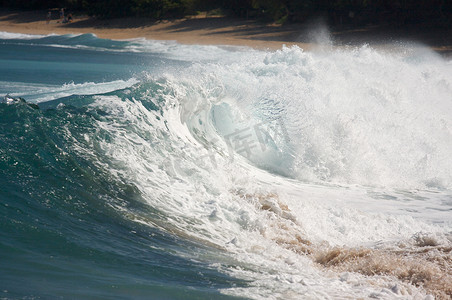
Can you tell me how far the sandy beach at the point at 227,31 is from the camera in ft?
95.9

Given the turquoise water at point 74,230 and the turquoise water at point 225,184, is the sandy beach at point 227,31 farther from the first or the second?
the turquoise water at point 74,230

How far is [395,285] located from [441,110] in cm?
1062

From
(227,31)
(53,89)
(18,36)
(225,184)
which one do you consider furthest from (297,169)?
(18,36)

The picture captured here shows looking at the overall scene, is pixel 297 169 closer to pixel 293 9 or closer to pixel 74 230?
pixel 74 230

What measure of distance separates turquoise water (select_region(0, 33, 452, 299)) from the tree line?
18.2 m

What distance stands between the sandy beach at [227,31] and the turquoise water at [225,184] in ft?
51.2

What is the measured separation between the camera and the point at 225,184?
7.29 metres

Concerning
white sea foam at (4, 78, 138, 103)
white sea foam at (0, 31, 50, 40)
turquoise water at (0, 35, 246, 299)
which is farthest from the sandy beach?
turquoise water at (0, 35, 246, 299)

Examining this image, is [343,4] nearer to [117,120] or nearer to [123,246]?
[117,120]

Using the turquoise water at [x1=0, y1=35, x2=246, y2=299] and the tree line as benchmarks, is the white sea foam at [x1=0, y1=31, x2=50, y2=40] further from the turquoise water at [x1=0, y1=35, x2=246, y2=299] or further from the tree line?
the turquoise water at [x1=0, y1=35, x2=246, y2=299]

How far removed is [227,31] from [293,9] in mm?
4175

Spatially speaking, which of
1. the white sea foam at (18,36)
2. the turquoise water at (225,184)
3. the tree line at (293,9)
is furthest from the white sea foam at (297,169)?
the white sea foam at (18,36)

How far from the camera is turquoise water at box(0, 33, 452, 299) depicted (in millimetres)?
4695

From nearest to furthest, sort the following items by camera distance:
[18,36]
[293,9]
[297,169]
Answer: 1. [297,169]
2. [293,9]
3. [18,36]
